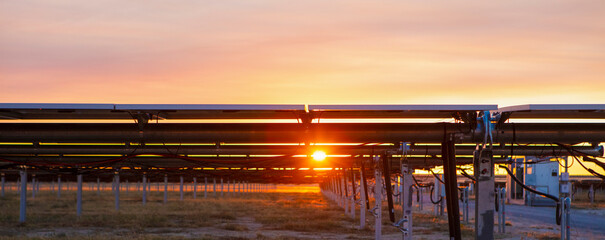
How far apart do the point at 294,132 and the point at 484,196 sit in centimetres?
413

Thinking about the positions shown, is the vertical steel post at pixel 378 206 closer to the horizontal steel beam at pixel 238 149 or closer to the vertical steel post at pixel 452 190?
the horizontal steel beam at pixel 238 149

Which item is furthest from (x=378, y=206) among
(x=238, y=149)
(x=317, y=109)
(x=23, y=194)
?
(x=23, y=194)

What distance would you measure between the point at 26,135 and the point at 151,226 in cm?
2131

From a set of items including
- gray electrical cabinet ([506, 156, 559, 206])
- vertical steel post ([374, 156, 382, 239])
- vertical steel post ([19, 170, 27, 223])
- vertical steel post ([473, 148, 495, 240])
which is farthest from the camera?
gray electrical cabinet ([506, 156, 559, 206])

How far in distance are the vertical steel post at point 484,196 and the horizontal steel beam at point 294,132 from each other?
1.94 meters

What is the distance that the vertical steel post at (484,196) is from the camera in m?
10.3

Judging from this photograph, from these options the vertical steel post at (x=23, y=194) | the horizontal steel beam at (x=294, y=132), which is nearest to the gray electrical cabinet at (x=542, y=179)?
the vertical steel post at (x=23, y=194)

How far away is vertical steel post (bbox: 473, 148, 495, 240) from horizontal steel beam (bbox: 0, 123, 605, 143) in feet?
6.37

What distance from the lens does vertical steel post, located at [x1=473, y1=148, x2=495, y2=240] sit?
10328 millimetres

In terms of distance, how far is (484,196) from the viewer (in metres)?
10.3

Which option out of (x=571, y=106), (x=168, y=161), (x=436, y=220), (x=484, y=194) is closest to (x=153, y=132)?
(x=484, y=194)

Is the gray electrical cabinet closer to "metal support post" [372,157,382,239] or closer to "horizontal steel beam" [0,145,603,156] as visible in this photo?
"metal support post" [372,157,382,239]

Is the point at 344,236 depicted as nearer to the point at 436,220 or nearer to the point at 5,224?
the point at 436,220

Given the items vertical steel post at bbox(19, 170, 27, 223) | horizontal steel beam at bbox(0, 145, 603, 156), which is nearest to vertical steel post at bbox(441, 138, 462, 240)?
horizontal steel beam at bbox(0, 145, 603, 156)
